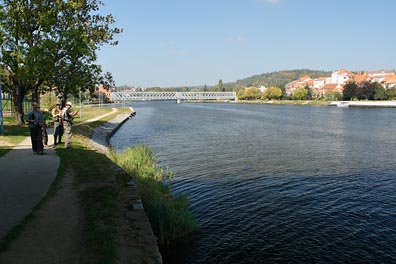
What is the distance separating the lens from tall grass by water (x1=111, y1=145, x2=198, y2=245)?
30.3 feet

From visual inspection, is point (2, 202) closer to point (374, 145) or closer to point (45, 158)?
point (45, 158)

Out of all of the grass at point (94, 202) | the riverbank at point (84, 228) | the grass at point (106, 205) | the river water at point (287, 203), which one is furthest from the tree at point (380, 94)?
the riverbank at point (84, 228)

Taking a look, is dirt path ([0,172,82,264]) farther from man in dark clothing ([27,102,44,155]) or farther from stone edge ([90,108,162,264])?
man in dark clothing ([27,102,44,155])

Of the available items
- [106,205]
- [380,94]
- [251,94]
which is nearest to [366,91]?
[380,94]

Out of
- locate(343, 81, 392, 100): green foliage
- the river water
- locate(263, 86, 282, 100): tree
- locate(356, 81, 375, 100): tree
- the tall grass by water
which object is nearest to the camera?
the river water

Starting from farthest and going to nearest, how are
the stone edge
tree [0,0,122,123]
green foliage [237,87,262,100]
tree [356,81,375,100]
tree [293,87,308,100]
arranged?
green foliage [237,87,262,100], tree [293,87,308,100], tree [356,81,375,100], tree [0,0,122,123], the stone edge

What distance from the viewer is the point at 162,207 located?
966 centimetres

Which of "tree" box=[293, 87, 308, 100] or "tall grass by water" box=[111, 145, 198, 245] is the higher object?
"tree" box=[293, 87, 308, 100]

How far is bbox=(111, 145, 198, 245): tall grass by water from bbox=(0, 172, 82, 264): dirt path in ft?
7.33

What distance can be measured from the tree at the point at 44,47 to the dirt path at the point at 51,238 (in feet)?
52.9

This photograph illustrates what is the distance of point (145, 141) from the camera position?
97.2ft

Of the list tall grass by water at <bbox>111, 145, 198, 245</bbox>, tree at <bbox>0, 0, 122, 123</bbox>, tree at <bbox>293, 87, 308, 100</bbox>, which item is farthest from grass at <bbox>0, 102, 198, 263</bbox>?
tree at <bbox>293, 87, 308, 100</bbox>

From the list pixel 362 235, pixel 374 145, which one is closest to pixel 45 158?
pixel 362 235

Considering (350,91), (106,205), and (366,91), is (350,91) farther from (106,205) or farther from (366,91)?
(106,205)
